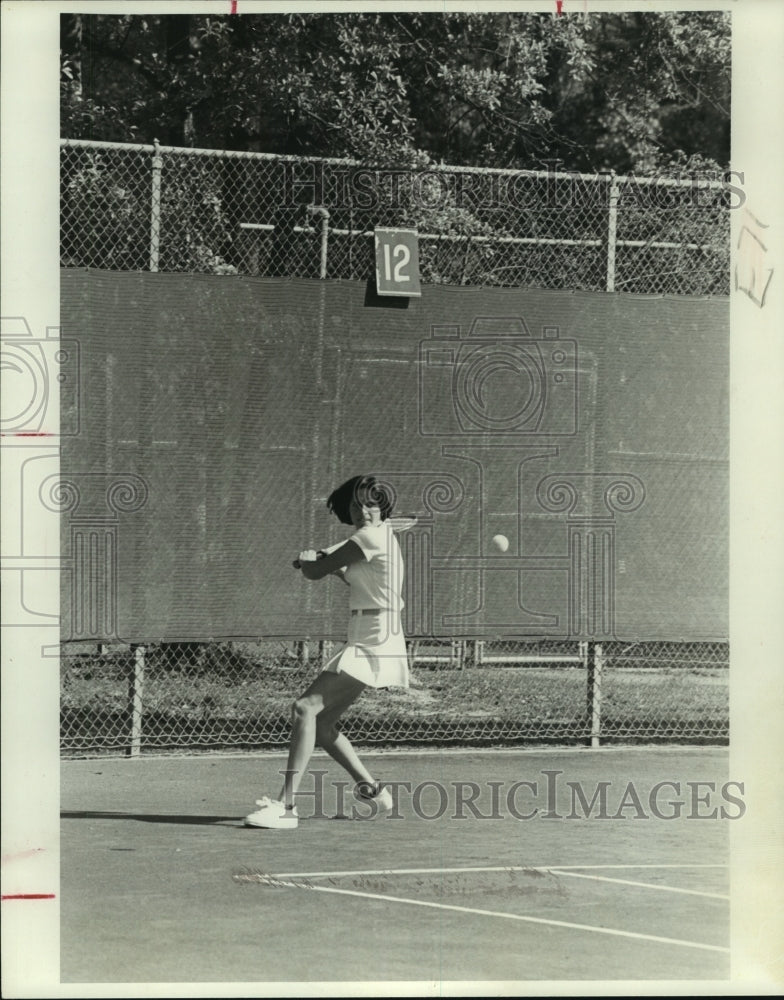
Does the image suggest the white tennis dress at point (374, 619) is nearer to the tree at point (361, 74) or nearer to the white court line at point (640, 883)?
the white court line at point (640, 883)

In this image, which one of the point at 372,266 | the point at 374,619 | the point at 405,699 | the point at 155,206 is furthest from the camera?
the point at 405,699

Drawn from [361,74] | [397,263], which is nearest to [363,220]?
[361,74]

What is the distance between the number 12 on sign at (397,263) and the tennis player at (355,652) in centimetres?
191

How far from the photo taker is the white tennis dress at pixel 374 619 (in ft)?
24.1

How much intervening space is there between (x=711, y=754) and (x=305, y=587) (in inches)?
100.0

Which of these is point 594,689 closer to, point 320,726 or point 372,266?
point 320,726

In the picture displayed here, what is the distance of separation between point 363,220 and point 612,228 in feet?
7.58

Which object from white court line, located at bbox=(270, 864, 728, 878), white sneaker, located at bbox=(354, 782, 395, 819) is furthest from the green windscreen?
white court line, located at bbox=(270, 864, 728, 878)

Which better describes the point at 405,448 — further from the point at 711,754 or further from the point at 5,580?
the point at 5,580

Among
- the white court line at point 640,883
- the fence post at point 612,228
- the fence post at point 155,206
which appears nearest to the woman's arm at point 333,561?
the white court line at point 640,883

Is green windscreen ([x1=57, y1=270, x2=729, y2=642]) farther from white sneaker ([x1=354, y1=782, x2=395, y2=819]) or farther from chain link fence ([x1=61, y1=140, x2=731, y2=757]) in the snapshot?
white sneaker ([x1=354, y1=782, x2=395, y2=819])

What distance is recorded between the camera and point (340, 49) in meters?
12.2

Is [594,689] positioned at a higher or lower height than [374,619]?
lower

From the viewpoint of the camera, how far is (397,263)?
30.0 ft
